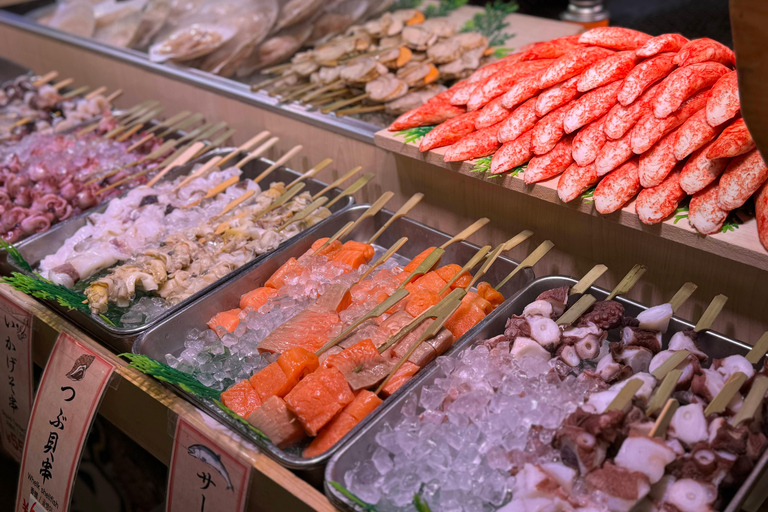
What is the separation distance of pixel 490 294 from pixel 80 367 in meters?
1.35

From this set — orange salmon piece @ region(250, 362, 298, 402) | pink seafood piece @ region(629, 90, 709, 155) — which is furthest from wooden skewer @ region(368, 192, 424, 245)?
pink seafood piece @ region(629, 90, 709, 155)

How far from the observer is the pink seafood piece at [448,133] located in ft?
7.64

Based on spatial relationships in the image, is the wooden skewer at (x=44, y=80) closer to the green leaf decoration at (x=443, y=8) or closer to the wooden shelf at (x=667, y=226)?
the green leaf decoration at (x=443, y=8)

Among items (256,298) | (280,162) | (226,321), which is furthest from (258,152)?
(226,321)

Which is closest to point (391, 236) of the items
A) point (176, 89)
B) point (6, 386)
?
point (6, 386)

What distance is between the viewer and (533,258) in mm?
2162

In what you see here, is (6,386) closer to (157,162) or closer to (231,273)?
(231,273)

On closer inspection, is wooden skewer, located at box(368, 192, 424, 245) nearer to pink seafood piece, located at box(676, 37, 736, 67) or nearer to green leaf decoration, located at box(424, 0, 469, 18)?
pink seafood piece, located at box(676, 37, 736, 67)

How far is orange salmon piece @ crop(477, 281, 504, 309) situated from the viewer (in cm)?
214

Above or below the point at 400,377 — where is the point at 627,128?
above

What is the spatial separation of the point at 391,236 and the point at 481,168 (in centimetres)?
57

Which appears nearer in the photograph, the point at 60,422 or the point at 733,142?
the point at 733,142

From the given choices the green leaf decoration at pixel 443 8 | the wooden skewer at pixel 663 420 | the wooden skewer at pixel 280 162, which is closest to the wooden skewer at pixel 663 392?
the wooden skewer at pixel 663 420

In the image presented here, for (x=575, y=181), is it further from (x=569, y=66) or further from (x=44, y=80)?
(x=44, y=80)
